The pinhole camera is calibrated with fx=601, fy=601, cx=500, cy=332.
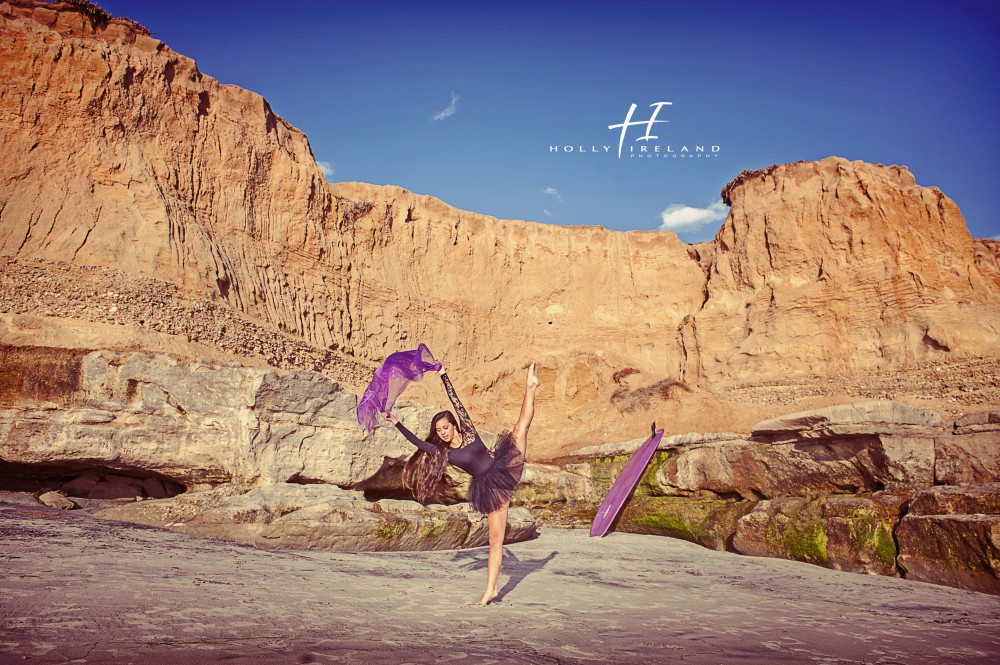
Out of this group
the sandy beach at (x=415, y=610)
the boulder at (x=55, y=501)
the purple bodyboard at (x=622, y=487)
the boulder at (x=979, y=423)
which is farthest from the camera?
the purple bodyboard at (x=622, y=487)

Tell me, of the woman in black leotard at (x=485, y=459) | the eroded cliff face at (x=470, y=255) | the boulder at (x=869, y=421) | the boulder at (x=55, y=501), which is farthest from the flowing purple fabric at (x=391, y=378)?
the eroded cliff face at (x=470, y=255)

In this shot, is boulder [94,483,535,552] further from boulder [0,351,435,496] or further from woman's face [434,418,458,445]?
woman's face [434,418,458,445]

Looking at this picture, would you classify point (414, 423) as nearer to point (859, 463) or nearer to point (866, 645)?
point (859, 463)

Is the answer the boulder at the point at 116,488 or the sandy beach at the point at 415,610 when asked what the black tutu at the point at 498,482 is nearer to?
the sandy beach at the point at 415,610

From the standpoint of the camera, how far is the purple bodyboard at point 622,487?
953cm

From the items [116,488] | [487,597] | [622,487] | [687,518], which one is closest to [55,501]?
[116,488]

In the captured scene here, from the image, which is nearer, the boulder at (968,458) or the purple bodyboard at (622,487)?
the boulder at (968,458)

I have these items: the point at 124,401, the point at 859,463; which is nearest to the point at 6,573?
the point at 124,401

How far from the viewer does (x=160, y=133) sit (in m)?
23.8

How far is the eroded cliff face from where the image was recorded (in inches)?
820

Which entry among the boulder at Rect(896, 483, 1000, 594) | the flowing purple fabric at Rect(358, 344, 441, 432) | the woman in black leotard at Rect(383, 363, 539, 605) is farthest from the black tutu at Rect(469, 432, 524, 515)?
the boulder at Rect(896, 483, 1000, 594)

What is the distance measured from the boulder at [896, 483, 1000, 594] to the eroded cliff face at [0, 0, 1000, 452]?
1192 centimetres

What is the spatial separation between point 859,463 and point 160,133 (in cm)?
2620

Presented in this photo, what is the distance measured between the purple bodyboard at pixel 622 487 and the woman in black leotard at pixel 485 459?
16.5ft
